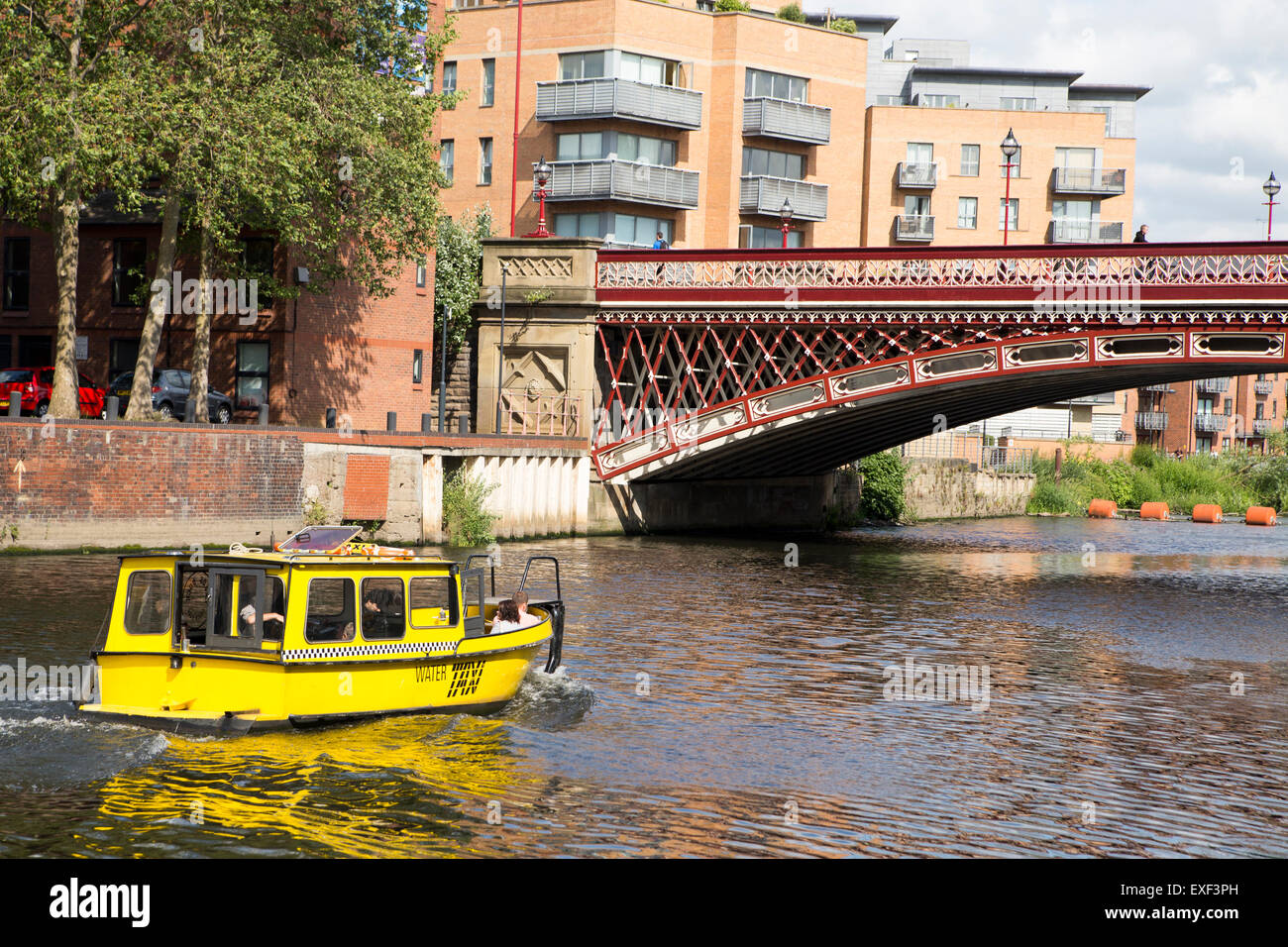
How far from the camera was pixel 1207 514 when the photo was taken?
7119 centimetres

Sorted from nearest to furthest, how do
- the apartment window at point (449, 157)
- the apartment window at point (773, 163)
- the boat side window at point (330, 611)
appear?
the boat side window at point (330, 611)
the apartment window at point (449, 157)
the apartment window at point (773, 163)

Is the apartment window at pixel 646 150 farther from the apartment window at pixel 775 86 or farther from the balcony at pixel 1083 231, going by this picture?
the balcony at pixel 1083 231

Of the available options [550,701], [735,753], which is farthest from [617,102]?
[735,753]

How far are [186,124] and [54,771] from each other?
23723 millimetres

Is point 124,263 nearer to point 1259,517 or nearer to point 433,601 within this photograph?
point 433,601

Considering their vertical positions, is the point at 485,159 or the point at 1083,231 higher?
the point at 485,159

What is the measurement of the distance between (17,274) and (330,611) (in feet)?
121

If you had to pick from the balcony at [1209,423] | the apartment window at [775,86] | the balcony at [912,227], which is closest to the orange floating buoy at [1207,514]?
the balcony at [912,227]

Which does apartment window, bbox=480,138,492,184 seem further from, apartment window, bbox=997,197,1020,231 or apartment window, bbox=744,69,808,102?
apartment window, bbox=997,197,1020,231

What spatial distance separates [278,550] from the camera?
18688mm

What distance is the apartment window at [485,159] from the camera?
70688 mm

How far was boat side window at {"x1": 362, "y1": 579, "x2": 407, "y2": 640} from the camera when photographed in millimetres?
18000

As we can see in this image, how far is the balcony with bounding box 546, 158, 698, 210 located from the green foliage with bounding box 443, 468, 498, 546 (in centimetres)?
2996

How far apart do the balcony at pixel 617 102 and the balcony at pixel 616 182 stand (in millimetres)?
2133
